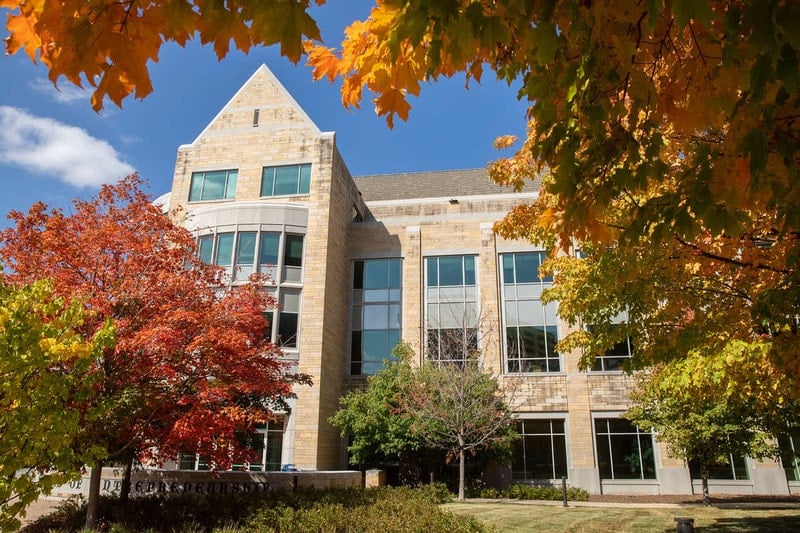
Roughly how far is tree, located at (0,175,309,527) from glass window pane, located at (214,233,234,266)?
12.4 m

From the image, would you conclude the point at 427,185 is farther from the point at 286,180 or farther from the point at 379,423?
the point at 379,423

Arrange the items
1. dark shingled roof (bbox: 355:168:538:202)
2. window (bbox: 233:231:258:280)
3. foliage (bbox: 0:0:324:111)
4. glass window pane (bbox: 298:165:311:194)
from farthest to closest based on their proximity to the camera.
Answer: dark shingled roof (bbox: 355:168:538:202)
glass window pane (bbox: 298:165:311:194)
window (bbox: 233:231:258:280)
foliage (bbox: 0:0:324:111)

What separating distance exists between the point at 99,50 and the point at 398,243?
24706 mm

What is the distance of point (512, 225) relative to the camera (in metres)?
8.61

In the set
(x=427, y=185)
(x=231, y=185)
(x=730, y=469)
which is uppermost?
(x=427, y=185)

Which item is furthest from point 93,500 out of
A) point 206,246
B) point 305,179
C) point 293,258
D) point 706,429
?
point 305,179

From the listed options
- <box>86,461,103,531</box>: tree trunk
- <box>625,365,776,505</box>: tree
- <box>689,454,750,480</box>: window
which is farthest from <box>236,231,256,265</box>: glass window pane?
<box>689,454,750,480</box>: window

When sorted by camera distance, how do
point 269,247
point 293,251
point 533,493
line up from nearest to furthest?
point 533,493
point 269,247
point 293,251

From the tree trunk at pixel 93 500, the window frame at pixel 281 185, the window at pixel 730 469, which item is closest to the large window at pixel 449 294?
the window frame at pixel 281 185

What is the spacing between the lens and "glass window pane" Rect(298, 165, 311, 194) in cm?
2503

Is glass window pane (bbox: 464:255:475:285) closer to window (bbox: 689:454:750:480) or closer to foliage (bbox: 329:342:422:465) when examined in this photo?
foliage (bbox: 329:342:422:465)

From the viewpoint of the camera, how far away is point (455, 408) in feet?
62.4

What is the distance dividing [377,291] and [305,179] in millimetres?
6167

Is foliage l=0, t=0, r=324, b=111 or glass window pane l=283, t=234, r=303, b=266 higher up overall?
glass window pane l=283, t=234, r=303, b=266
